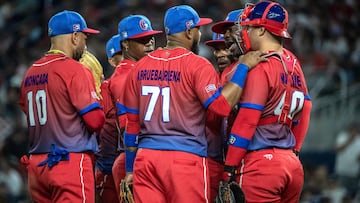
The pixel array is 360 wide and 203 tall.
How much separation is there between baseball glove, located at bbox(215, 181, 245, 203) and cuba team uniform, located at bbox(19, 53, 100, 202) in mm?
1460

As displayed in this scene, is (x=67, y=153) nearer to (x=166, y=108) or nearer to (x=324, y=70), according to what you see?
(x=166, y=108)

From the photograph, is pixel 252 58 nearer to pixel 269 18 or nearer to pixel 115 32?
pixel 269 18

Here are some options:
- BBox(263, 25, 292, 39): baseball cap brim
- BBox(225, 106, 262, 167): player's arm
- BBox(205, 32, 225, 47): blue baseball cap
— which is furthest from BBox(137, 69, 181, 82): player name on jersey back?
BBox(205, 32, 225, 47): blue baseball cap

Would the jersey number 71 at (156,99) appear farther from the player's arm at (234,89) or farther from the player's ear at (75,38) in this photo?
the player's ear at (75,38)

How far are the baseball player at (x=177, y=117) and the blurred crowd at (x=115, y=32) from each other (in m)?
7.65

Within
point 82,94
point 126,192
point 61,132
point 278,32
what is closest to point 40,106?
point 61,132

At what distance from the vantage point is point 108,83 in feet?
34.6

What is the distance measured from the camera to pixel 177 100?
29.3 feet

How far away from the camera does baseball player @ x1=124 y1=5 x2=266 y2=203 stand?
28.9ft

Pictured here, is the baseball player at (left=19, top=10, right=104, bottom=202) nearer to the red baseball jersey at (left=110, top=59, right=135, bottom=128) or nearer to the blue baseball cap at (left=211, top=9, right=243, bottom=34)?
the red baseball jersey at (left=110, top=59, right=135, bottom=128)

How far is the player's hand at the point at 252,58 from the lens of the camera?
875 cm

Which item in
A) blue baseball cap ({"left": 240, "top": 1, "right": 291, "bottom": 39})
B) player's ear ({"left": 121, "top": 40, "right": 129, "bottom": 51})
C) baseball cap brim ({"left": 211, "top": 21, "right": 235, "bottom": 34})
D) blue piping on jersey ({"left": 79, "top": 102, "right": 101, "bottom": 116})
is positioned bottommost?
blue piping on jersey ({"left": 79, "top": 102, "right": 101, "bottom": 116})

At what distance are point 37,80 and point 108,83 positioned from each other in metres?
1.09

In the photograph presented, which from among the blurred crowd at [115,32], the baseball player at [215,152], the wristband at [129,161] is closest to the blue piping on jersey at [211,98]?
the baseball player at [215,152]
